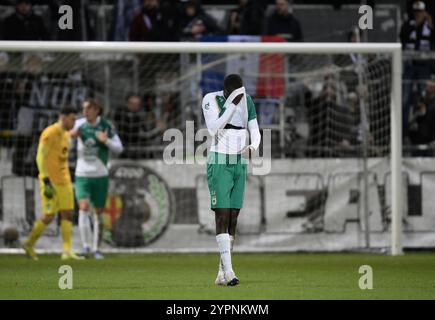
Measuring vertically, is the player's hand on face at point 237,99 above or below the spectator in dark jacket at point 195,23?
below

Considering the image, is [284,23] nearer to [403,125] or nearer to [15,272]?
[403,125]

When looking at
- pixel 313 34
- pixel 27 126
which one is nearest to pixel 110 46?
pixel 27 126

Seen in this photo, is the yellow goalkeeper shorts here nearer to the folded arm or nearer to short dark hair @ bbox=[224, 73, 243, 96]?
the folded arm

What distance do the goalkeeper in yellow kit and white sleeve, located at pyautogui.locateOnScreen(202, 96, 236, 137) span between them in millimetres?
5522

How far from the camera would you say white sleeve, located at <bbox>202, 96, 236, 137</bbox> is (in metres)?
11.5

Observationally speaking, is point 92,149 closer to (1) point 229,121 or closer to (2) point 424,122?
(2) point 424,122

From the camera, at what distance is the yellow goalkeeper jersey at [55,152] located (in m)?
16.8

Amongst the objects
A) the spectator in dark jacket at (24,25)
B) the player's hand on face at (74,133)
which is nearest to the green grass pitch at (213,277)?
the player's hand on face at (74,133)

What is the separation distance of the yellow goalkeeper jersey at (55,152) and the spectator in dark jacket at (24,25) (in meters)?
3.88

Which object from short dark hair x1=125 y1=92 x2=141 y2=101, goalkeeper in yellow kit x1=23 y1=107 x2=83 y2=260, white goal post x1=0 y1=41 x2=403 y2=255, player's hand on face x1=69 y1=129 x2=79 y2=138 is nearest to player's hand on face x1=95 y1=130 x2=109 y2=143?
player's hand on face x1=69 y1=129 x2=79 y2=138

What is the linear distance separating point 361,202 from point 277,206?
144 cm

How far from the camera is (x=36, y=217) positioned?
18.6 m

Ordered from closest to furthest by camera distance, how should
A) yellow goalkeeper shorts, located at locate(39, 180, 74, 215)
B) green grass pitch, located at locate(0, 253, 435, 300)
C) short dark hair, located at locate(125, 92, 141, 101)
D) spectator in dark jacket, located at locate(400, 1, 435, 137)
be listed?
green grass pitch, located at locate(0, 253, 435, 300) < yellow goalkeeper shorts, located at locate(39, 180, 74, 215) < short dark hair, located at locate(125, 92, 141, 101) < spectator in dark jacket, located at locate(400, 1, 435, 137)

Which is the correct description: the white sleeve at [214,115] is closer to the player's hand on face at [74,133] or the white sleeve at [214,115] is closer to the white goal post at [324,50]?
the white goal post at [324,50]
